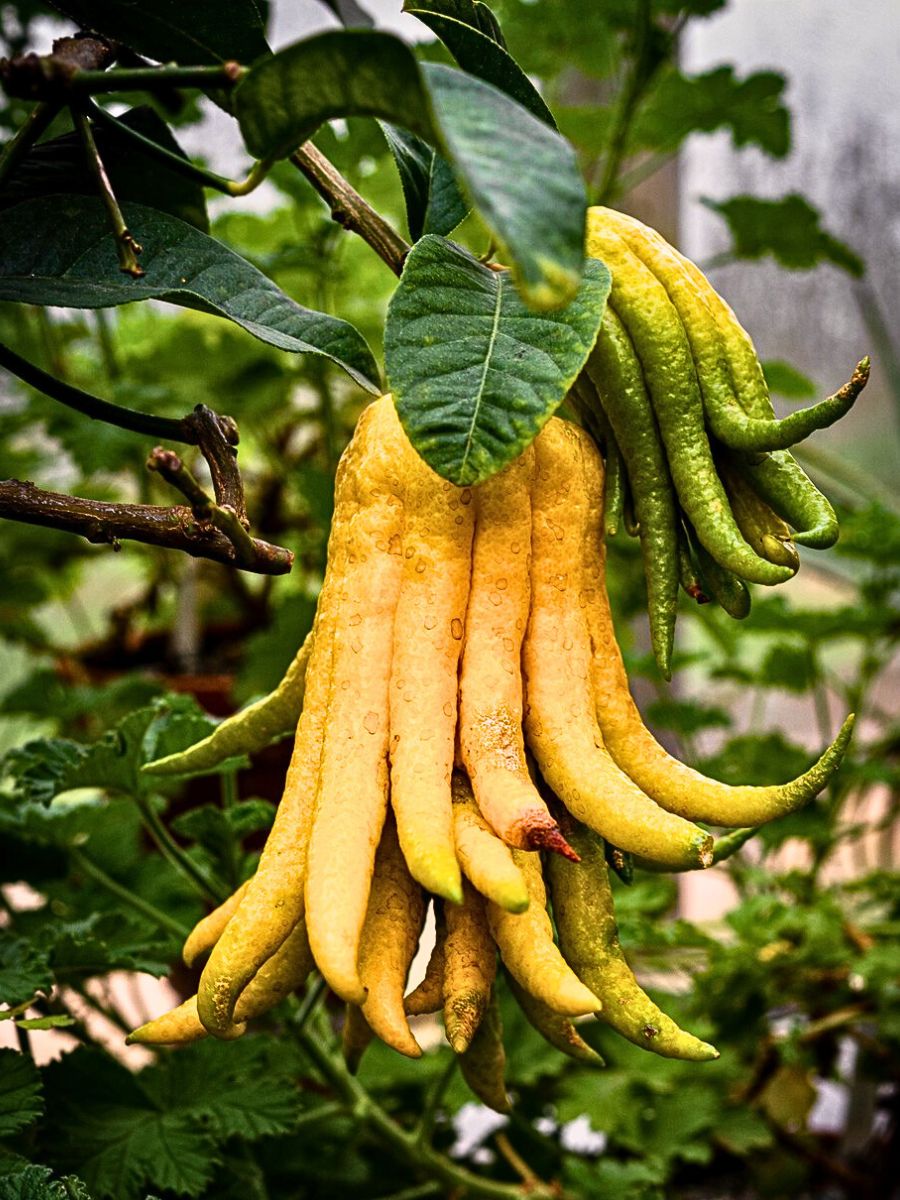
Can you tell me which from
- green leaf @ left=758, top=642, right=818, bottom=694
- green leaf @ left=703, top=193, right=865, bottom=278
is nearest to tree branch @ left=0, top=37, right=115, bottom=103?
green leaf @ left=703, top=193, right=865, bottom=278

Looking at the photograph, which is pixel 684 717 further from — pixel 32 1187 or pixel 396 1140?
pixel 32 1187

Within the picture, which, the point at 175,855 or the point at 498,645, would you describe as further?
the point at 175,855

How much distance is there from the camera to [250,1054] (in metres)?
0.59

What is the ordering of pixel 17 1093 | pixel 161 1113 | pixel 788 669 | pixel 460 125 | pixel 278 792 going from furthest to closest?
1. pixel 788 669
2. pixel 278 792
3. pixel 161 1113
4. pixel 17 1093
5. pixel 460 125

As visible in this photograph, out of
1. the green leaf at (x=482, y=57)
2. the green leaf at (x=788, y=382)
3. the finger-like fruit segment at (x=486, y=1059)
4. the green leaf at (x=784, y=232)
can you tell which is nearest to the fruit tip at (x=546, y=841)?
the finger-like fruit segment at (x=486, y=1059)

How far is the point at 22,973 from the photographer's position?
0.48 meters

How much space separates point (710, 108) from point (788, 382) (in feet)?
0.95

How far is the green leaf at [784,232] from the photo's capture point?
3.64 ft

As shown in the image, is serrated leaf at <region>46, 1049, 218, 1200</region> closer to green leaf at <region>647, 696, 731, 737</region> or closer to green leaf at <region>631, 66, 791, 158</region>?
green leaf at <region>647, 696, 731, 737</region>

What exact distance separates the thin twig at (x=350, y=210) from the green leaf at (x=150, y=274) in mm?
31

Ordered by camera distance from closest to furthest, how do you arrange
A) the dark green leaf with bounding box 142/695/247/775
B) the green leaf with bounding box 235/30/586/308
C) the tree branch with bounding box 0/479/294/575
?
the green leaf with bounding box 235/30/586/308, the tree branch with bounding box 0/479/294/575, the dark green leaf with bounding box 142/695/247/775

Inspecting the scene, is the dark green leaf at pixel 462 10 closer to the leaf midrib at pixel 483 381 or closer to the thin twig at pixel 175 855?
the leaf midrib at pixel 483 381

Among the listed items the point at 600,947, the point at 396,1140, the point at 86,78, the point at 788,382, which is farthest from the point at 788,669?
the point at 86,78

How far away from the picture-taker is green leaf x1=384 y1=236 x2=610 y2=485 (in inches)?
12.3
